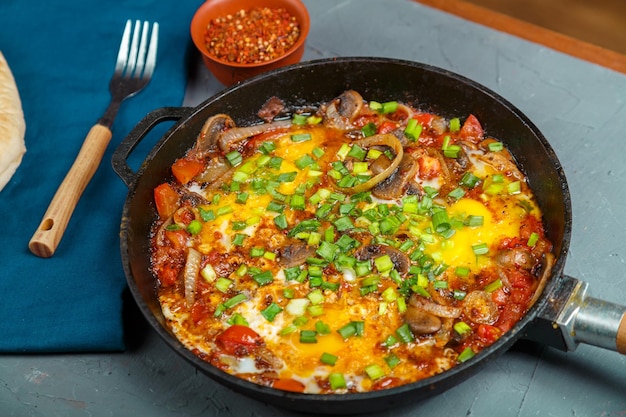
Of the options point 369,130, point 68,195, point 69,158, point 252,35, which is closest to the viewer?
point 68,195

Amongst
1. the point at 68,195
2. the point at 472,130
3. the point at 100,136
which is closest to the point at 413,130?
the point at 472,130

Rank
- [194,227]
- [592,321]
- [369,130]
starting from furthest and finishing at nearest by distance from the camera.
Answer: [369,130] → [194,227] → [592,321]

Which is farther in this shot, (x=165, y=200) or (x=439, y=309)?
(x=165, y=200)

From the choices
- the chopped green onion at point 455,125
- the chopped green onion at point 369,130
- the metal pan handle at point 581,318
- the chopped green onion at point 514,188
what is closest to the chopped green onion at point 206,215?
the chopped green onion at point 369,130

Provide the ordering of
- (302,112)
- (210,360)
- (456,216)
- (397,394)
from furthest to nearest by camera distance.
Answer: (302,112) < (456,216) < (210,360) < (397,394)

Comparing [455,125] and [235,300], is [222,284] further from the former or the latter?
[455,125]

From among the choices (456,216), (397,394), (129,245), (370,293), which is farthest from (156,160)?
(397,394)

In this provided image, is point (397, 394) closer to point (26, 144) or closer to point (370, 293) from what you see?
point (370, 293)
